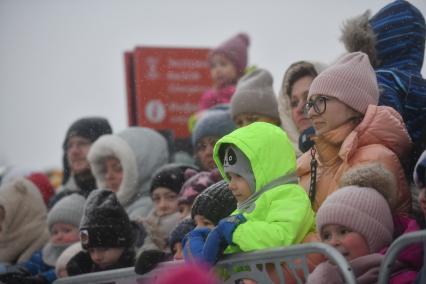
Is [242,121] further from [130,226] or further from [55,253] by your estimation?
[55,253]

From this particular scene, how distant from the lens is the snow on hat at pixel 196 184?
259 inches

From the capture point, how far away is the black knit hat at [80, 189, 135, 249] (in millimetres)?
6527

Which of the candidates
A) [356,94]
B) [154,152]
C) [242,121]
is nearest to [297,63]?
[242,121]

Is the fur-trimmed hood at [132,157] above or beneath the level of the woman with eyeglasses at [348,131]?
beneath

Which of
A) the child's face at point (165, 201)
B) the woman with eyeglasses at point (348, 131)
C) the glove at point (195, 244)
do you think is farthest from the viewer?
the child's face at point (165, 201)

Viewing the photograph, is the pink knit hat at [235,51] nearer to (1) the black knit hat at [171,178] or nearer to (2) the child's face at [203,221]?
(1) the black knit hat at [171,178]

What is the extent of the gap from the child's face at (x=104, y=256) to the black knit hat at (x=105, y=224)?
39mm

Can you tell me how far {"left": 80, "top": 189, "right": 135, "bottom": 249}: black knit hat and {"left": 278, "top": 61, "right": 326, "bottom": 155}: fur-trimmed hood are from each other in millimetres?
1381

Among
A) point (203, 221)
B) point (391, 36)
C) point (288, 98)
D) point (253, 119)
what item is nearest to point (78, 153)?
point (253, 119)

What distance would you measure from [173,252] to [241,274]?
1683 millimetres

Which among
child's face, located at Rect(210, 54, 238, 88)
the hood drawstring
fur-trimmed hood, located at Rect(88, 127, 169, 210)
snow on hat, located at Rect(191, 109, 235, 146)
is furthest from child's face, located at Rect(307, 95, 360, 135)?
child's face, located at Rect(210, 54, 238, 88)

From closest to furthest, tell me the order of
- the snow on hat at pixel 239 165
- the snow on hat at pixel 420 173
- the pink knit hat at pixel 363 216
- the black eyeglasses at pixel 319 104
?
1. the snow on hat at pixel 420 173
2. the pink knit hat at pixel 363 216
3. the snow on hat at pixel 239 165
4. the black eyeglasses at pixel 319 104

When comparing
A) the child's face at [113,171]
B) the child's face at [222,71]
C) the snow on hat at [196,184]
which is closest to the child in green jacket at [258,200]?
the snow on hat at [196,184]

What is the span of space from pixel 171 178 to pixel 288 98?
1.15 metres
